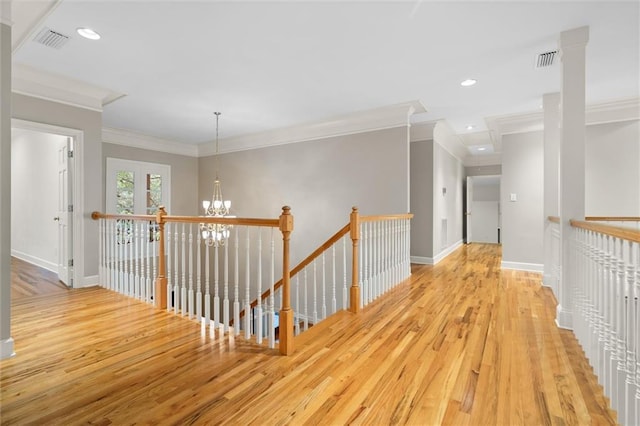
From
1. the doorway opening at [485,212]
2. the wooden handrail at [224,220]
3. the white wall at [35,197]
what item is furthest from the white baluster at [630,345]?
the doorway opening at [485,212]

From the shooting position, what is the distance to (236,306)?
2.58 m

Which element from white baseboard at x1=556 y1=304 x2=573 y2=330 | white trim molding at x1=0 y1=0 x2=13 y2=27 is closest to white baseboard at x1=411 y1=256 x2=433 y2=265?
white baseboard at x1=556 y1=304 x2=573 y2=330

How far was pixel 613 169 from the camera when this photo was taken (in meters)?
4.69

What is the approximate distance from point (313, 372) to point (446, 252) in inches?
221

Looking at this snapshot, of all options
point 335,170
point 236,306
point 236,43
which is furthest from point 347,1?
point 335,170

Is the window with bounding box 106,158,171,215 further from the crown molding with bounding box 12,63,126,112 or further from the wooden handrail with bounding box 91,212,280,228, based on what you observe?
the wooden handrail with bounding box 91,212,280,228

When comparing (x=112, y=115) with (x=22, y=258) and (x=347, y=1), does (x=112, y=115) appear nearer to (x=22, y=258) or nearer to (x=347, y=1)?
(x=22, y=258)

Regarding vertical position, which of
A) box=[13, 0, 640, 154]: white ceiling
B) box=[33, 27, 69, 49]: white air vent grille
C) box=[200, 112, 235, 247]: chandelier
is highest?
box=[33, 27, 69, 49]: white air vent grille

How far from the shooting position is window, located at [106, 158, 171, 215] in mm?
6262

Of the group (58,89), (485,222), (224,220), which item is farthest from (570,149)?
(485,222)

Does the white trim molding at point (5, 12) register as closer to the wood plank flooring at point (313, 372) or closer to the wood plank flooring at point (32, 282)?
the wood plank flooring at point (313, 372)

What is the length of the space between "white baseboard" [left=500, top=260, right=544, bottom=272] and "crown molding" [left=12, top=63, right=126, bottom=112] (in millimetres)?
6659

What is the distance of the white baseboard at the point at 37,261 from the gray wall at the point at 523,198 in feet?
25.3

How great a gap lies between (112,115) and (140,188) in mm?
1818
